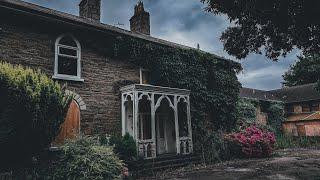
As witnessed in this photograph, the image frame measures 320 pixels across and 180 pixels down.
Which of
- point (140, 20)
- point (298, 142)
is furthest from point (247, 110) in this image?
point (140, 20)

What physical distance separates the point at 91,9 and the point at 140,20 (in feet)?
13.5

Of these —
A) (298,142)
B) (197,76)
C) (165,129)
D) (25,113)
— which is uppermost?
(197,76)

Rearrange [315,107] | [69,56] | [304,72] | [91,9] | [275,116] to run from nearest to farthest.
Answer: [69,56] < [91,9] < [275,116] < [315,107] < [304,72]

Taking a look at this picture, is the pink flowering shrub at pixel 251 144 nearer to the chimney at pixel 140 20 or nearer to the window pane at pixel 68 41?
the chimney at pixel 140 20

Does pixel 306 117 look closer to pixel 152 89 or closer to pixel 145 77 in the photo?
pixel 145 77

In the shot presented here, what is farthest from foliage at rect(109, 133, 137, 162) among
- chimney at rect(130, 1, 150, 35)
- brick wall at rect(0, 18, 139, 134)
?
chimney at rect(130, 1, 150, 35)

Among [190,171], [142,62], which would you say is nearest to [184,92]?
[142,62]

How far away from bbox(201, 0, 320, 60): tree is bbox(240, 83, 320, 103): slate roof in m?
22.6

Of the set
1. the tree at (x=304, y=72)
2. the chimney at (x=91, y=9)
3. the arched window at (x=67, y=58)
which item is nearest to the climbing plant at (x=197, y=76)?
the arched window at (x=67, y=58)

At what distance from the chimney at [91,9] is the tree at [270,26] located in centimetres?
935

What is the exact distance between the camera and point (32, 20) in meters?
11.8

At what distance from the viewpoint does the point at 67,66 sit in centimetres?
1270

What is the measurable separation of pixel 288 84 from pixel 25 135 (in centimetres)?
5266

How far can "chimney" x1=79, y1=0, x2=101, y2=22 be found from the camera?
688 inches
